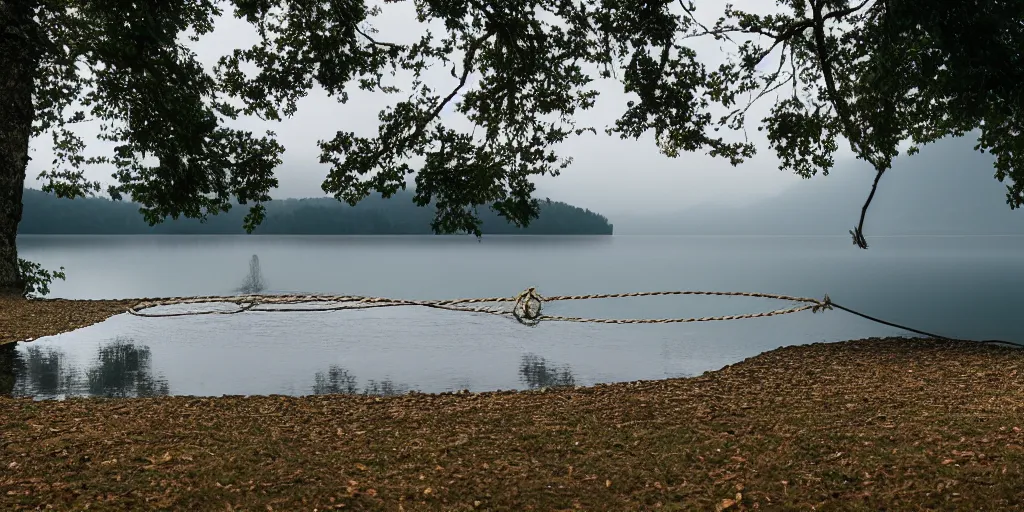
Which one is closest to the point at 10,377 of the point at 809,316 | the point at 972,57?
the point at 972,57

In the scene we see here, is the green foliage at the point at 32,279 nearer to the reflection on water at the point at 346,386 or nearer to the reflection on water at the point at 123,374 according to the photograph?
the reflection on water at the point at 123,374

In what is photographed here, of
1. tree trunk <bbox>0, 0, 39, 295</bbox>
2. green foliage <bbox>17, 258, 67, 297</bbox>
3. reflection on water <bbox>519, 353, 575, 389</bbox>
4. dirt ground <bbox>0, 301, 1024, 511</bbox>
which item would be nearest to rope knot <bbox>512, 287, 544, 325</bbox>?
reflection on water <bbox>519, 353, 575, 389</bbox>

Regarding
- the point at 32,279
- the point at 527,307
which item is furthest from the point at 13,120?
the point at 527,307

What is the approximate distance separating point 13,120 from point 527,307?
1356 cm

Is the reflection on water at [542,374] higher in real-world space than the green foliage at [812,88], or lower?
lower

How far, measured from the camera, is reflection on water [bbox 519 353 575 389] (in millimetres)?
11156

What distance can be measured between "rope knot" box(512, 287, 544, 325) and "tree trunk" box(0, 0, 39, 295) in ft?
37.6

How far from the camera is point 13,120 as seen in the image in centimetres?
1642

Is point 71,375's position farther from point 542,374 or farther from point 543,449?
point 543,449

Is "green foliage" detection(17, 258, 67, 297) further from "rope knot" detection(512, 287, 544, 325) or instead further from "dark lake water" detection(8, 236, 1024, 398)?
"rope knot" detection(512, 287, 544, 325)

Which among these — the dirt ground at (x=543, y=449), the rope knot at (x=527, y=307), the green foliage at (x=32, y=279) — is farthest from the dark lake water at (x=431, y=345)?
the dirt ground at (x=543, y=449)

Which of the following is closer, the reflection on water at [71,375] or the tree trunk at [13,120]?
the reflection on water at [71,375]

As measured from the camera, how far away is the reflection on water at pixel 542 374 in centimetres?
1116

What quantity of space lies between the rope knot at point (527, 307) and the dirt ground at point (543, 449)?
1.99 m
